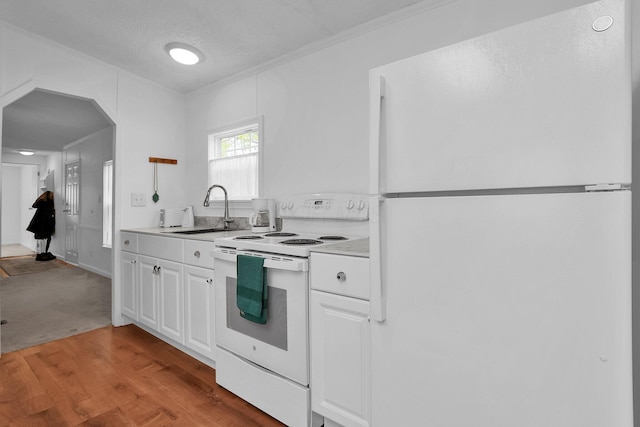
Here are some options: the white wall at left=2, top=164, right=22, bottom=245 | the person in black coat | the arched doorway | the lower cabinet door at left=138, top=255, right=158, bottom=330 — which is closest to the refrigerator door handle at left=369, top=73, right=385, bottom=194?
the lower cabinet door at left=138, top=255, right=158, bottom=330

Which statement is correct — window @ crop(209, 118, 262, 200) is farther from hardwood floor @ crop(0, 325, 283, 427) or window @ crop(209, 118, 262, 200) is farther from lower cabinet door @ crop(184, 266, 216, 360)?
hardwood floor @ crop(0, 325, 283, 427)

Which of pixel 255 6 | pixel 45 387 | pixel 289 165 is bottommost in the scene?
pixel 45 387

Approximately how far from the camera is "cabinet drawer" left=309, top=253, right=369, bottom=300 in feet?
4.53

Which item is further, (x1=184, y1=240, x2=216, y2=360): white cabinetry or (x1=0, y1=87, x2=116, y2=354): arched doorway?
(x1=0, y1=87, x2=116, y2=354): arched doorway

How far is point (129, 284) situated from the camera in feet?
9.62

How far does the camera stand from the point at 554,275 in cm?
92

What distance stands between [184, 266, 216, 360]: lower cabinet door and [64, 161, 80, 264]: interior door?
5.06 metres

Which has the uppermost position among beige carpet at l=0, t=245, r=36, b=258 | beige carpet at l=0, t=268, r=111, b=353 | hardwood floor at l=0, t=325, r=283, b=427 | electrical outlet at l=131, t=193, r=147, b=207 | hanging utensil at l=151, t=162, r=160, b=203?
hanging utensil at l=151, t=162, r=160, b=203

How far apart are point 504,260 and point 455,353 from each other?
352 mm

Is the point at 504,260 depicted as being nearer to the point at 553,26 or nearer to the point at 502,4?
the point at 553,26

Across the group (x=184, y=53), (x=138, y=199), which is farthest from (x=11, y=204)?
(x=184, y=53)

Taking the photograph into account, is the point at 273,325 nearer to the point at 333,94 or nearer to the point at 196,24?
the point at 333,94

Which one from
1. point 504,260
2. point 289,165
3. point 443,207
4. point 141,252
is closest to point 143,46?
point 289,165

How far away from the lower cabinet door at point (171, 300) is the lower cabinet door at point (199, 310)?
0.26 ft
